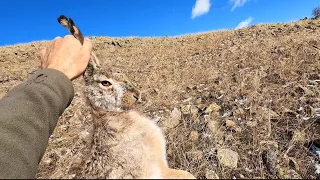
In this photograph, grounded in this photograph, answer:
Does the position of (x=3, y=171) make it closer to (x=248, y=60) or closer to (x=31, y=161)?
(x=31, y=161)

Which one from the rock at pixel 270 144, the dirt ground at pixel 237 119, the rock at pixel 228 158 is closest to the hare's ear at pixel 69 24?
the dirt ground at pixel 237 119

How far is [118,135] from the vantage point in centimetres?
214

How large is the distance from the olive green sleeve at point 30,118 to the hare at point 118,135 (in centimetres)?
31

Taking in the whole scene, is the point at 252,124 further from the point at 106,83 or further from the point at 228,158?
the point at 106,83

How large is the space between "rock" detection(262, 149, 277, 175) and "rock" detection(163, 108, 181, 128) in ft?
6.70

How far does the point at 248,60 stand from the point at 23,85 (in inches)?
359

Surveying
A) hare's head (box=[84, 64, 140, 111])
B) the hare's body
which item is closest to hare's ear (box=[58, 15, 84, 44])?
the hare's body

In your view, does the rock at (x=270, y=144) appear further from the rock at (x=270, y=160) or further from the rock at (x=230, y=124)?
the rock at (x=230, y=124)

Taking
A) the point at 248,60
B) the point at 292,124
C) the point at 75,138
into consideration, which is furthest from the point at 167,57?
the point at 292,124

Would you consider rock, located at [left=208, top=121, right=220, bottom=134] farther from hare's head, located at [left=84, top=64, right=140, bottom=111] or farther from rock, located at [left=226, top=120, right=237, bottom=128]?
hare's head, located at [left=84, top=64, right=140, bottom=111]

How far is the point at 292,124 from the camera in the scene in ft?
15.2

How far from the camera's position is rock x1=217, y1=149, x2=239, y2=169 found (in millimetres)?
3648

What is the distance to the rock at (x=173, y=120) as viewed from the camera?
5.58m

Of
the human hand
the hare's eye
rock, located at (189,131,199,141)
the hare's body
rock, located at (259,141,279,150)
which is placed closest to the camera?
the hare's body
